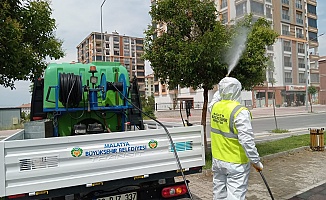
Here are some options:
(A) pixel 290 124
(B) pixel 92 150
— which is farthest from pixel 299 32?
(B) pixel 92 150

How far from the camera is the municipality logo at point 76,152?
9.17ft

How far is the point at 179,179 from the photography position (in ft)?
12.5

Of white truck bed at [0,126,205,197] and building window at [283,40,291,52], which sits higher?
building window at [283,40,291,52]

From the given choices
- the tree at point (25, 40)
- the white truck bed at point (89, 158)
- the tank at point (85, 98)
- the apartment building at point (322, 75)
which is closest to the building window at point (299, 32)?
the apartment building at point (322, 75)

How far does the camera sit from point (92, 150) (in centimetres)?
289

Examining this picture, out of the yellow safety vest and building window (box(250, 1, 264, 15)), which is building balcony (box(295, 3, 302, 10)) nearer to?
building window (box(250, 1, 264, 15))

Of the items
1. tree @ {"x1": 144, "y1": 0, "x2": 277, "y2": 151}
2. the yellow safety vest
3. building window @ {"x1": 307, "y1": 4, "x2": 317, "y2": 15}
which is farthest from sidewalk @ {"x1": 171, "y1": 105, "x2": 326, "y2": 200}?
building window @ {"x1": 307, "y1": 4, "x2": 317, "y2": 15}

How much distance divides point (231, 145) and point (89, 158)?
167cm

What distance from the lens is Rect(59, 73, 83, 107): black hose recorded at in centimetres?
376

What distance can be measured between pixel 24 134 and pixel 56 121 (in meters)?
0.55

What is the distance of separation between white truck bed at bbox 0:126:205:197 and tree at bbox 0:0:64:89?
278cm

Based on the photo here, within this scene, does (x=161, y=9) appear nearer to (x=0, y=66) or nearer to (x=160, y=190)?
(x=0, y=66)

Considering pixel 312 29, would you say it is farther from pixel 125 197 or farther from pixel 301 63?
pixel 125 197

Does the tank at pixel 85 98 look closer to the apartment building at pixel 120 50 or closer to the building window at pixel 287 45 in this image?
the building window at pixel 287 45
